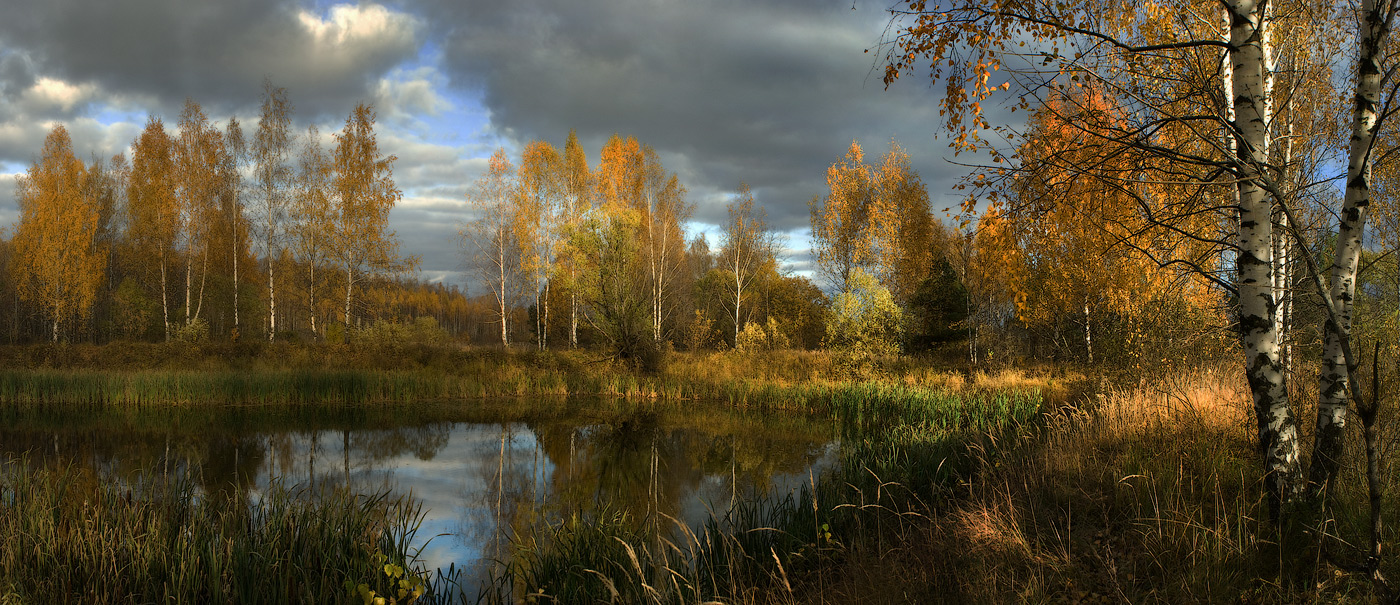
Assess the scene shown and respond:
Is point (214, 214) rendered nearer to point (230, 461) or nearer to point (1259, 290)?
point (230, 461)

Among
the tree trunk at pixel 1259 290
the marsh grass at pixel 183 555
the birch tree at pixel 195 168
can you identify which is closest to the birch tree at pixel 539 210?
the birch tree at pixel 195 168

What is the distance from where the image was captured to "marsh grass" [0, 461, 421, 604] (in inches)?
155

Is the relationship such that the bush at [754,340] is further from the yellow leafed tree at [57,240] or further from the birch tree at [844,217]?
the yellow leafed tree at [57,240]

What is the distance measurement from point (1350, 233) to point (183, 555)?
670cm

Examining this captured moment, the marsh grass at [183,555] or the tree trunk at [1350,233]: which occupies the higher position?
the tree trunk at [1350,233]

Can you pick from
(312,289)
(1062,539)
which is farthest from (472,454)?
(312,289)

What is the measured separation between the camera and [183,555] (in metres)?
3.97

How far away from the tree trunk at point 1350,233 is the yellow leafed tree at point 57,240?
1321 inches

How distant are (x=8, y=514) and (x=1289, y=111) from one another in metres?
12.1

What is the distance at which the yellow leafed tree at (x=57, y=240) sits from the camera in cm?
2409

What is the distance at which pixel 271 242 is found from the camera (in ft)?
71.2

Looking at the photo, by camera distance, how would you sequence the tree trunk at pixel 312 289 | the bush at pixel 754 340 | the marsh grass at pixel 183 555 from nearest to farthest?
1. the marsh grass at pixel 183 555
2. the tree trunk at pixel 312 289
3. the bush at pixel 754 340

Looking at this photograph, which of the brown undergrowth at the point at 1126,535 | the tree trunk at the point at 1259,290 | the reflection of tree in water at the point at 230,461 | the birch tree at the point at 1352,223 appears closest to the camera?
the birch tree at the point at 1352,223

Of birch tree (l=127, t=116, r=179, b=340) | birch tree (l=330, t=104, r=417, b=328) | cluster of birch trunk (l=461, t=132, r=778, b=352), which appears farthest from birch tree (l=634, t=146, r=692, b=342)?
birch tree (l=127, t=116, r=179, b=340)
